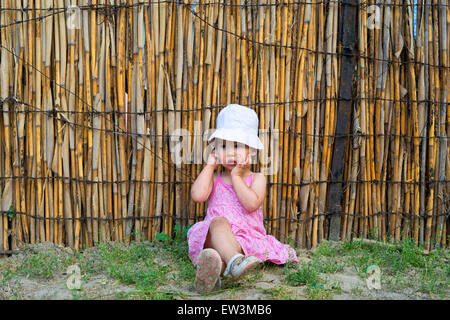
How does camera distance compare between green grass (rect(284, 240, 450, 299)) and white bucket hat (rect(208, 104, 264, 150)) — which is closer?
green grass (rect(284, 240, 450, 299))

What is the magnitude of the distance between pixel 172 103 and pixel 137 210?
807 millimetres

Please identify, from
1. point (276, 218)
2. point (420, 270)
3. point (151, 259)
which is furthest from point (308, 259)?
point (151, 259)

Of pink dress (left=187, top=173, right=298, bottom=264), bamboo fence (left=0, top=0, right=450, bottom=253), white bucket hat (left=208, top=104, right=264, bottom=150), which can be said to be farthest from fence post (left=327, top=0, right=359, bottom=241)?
white bucket hat (left=208, top=104, right=264, bottom=150)

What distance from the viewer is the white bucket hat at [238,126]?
9.06ft

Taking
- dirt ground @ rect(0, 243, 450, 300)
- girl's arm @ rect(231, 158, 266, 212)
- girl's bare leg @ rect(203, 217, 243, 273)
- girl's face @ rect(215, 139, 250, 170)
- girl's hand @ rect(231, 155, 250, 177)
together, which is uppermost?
girl's face @ rect(215, 139, 250, 170)

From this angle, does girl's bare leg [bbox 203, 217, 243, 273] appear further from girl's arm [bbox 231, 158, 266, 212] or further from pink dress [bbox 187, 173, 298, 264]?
girl's arm [bbox 231, 158, 266, 212]

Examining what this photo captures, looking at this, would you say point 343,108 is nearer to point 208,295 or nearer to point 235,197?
point 235,197

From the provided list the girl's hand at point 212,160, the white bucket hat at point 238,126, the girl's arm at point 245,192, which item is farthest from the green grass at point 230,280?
the white bucket hat at point 238,126

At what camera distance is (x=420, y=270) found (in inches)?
110

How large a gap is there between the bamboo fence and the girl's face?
31cm

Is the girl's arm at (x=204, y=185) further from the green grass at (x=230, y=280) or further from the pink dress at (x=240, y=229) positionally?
the green grass at (x=230, y=280)

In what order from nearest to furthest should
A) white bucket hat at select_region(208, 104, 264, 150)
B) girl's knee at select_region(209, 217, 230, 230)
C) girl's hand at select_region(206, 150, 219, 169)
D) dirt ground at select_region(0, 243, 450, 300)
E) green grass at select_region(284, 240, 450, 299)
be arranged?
dirt ground at select_region(0, 243, 450, 300) < green grass at select_region(284, 240, 450, 299) < girl's knee at select_region(209, 217, 230, 230) < white bucket hat at select_region(208, 104, 264, 150) < girl's hand at select_region(206, 150, 219, 169)

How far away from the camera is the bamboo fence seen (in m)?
3.02

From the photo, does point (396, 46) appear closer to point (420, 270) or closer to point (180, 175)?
point (420, 270)
